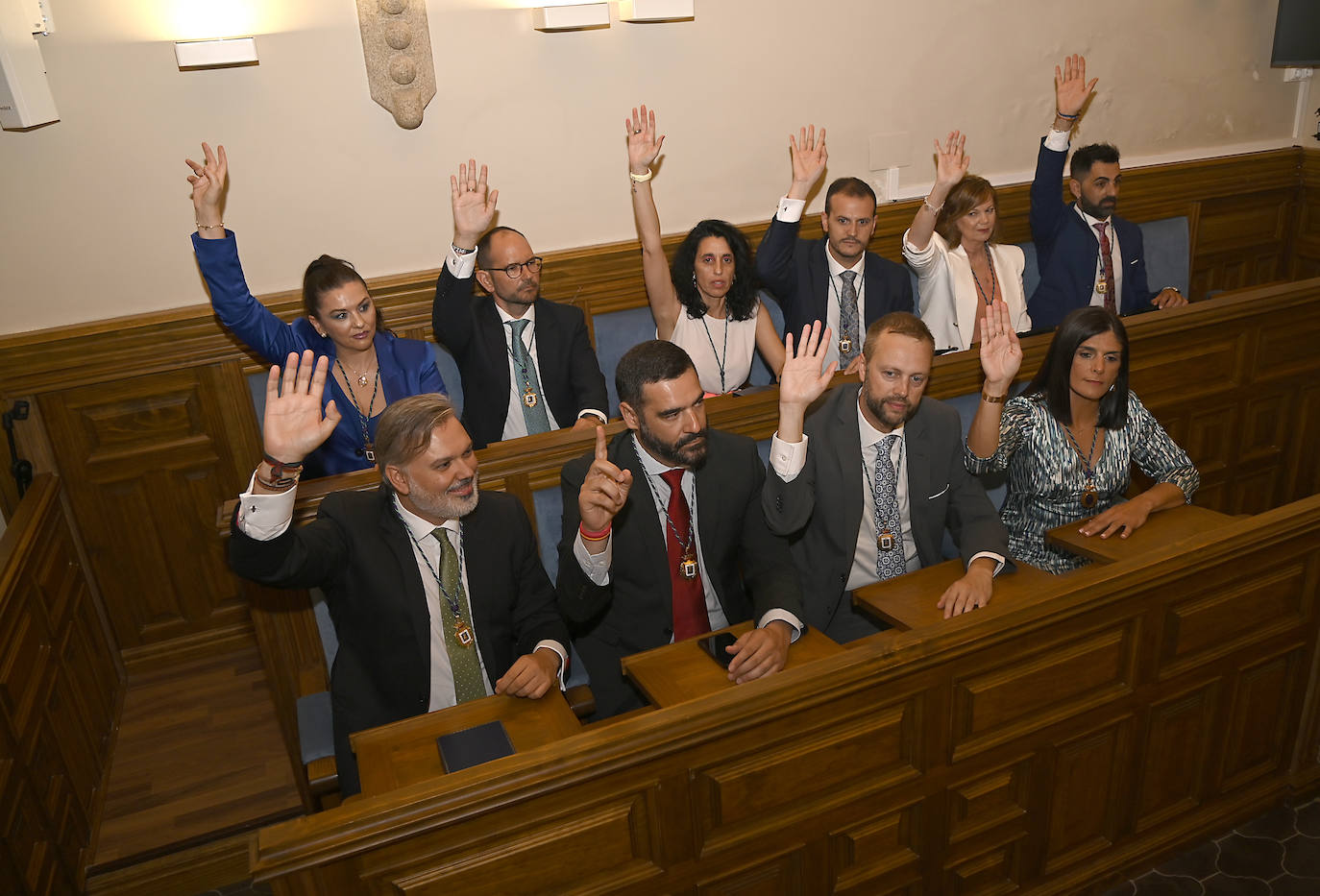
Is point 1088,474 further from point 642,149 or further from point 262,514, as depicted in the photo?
point 262,514

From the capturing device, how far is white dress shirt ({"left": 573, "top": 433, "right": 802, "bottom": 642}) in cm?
239

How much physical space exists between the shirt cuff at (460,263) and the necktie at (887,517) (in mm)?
1529

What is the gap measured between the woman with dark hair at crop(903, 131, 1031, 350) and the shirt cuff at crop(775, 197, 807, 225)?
0.55 metres

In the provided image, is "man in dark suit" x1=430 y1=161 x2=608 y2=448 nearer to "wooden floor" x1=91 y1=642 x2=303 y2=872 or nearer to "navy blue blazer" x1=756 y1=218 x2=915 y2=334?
"navy blue blazer" x1=756 y1=218 x2=915 y2=334

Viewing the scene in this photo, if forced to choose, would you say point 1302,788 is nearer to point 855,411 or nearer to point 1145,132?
point 855,411

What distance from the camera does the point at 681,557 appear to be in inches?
104

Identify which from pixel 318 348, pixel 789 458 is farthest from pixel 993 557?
pixel 318 348

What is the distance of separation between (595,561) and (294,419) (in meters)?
0.76

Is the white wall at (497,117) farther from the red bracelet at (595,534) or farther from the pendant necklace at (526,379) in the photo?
the red bracelet at (595,534)

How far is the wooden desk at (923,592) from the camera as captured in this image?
2.30 meters

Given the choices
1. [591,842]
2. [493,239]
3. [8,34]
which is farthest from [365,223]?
[591,842]

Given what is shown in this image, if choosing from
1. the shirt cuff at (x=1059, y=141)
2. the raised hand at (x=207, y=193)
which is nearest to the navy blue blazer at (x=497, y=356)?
the raised hand at (x=207, y=193)

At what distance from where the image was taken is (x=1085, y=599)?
221 centimetres

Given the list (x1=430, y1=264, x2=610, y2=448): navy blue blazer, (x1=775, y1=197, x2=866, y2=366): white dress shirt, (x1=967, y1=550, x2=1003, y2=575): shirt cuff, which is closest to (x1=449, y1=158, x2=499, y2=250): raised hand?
(x1=430, y1=264, x2=610, y2=448): navy blue blazer
